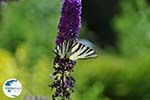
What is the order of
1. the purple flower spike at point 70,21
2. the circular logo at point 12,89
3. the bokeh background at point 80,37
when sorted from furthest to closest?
the bokeh background at point 80,37, the circular logo at point 12,89, the purple flower spike at point 70,21

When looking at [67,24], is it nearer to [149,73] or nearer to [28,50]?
[28,50]

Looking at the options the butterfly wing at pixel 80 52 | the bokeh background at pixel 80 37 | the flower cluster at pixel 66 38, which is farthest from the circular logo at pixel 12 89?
the bokeh background at pixel 80 37

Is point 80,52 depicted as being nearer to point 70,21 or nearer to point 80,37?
point 70,21

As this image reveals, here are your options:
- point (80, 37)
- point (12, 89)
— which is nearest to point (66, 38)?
point (12, 89)

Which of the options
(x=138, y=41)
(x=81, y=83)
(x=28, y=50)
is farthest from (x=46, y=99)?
(x=138, y=41)

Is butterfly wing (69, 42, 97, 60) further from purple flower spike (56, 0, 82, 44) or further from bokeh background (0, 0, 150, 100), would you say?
bokeh background (0, 0, 150, 100)

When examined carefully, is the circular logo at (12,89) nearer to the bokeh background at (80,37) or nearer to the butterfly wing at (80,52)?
the butterfly wing at (80,52)
